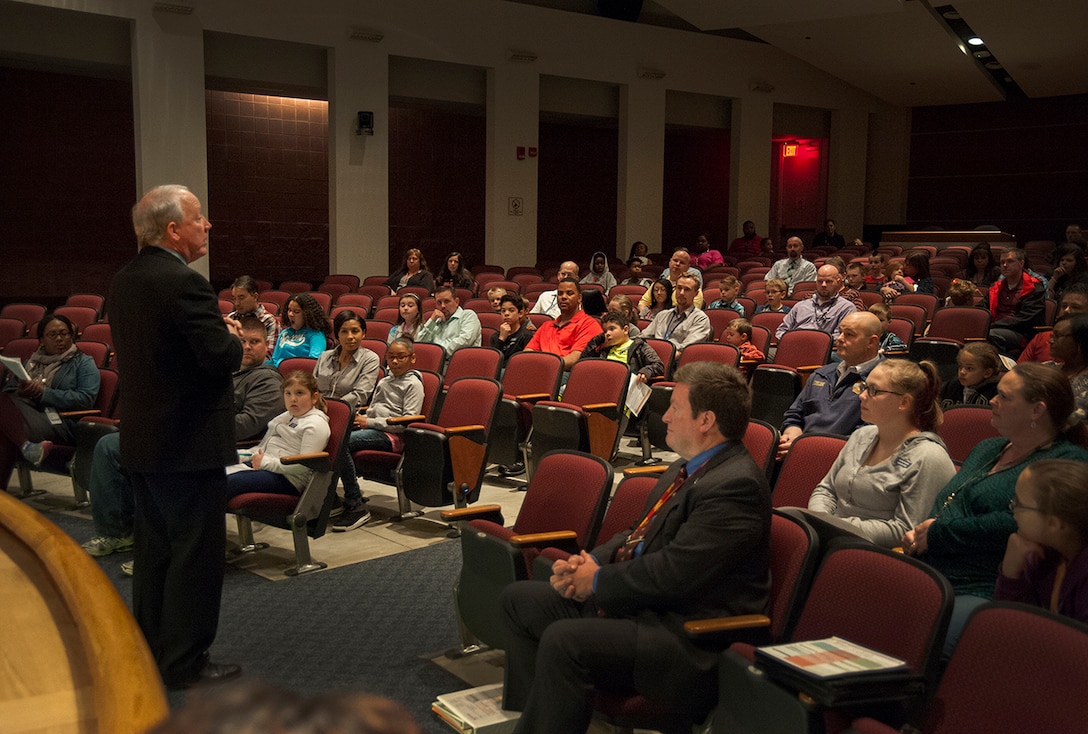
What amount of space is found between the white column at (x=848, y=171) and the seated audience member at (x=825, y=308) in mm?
10669

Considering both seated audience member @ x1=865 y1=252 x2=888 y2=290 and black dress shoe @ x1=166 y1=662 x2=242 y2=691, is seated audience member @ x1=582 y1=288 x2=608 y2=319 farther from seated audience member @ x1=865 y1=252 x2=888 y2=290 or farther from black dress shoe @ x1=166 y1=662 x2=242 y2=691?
black dress shoe @ x1=166 y1=662 x2=242 y2=691

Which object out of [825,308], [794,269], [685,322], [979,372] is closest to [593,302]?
[685,322]

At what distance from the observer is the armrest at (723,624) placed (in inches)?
86.5

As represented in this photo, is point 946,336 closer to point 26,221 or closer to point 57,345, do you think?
point 57,345

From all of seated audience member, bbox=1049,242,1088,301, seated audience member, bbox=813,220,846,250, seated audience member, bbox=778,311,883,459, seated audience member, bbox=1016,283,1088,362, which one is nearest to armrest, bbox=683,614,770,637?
seated audience member, bbox=778,311,883,459

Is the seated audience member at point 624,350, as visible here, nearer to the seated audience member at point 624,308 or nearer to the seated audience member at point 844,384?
the seated audience member at point 624,308

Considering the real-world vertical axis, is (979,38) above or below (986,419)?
above

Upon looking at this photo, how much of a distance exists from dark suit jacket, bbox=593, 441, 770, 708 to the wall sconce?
977 cm

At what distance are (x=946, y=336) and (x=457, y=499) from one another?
3857mm

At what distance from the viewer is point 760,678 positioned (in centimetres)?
197

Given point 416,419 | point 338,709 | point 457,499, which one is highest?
point 338,709

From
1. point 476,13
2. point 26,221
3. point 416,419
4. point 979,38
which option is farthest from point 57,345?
point 979,38

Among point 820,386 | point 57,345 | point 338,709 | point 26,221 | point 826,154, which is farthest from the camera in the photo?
point 826,154

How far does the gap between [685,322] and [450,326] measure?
1.57 meters
